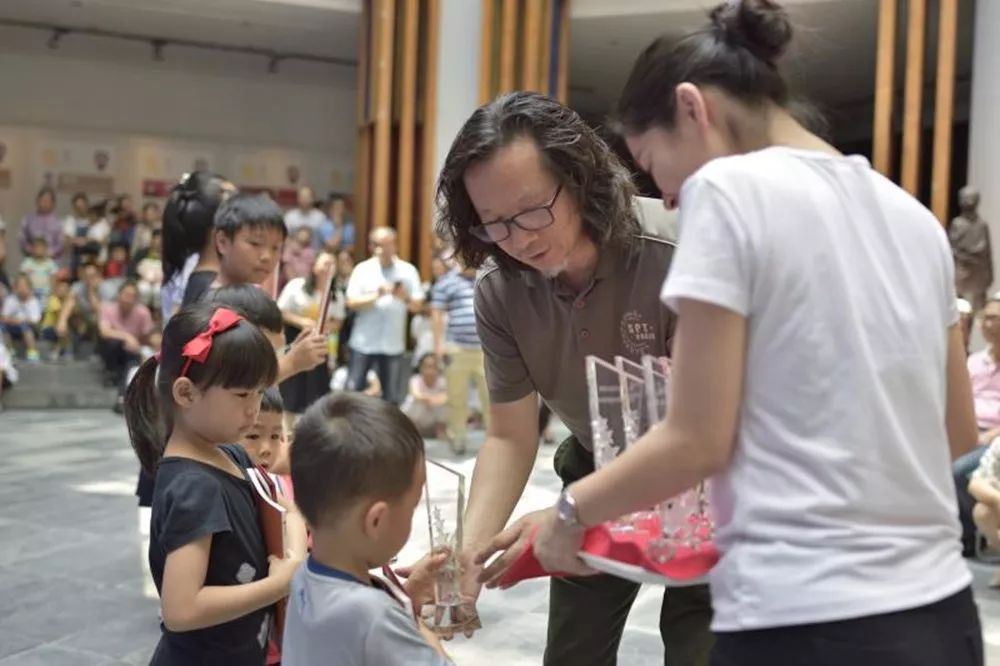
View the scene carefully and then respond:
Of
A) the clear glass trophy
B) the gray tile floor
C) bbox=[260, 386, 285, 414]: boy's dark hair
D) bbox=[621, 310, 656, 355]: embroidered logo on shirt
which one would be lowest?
the gray tile floor

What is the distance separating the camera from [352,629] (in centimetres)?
132

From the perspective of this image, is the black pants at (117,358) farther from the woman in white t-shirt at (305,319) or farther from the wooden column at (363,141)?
the wooden column at (363,141)

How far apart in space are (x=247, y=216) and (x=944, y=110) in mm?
8691

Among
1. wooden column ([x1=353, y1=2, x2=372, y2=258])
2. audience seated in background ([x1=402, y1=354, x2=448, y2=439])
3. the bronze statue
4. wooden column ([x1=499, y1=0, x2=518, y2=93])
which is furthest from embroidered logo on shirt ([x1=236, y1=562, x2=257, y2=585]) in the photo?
wooden column ([x1=353, y1=2, x2=372, y2=258])

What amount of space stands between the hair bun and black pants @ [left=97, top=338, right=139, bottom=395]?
30.0ft

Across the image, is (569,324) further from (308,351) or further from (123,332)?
(123,332)

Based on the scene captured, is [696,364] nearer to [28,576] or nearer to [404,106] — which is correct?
[28,576]

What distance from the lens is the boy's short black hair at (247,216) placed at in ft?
9.78

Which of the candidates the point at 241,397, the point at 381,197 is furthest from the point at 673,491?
the point at 381,197

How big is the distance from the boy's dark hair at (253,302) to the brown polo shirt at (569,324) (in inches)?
34.6

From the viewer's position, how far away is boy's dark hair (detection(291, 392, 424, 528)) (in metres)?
1.36

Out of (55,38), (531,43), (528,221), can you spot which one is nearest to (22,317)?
(55,38)

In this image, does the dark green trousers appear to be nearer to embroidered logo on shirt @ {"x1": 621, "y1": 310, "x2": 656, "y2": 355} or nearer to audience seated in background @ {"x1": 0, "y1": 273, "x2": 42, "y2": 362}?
embroidered logo on shirt @ {"x1": 621, "y1": 310, "x2": 656, "y2": 355}

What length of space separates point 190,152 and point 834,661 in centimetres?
1460
